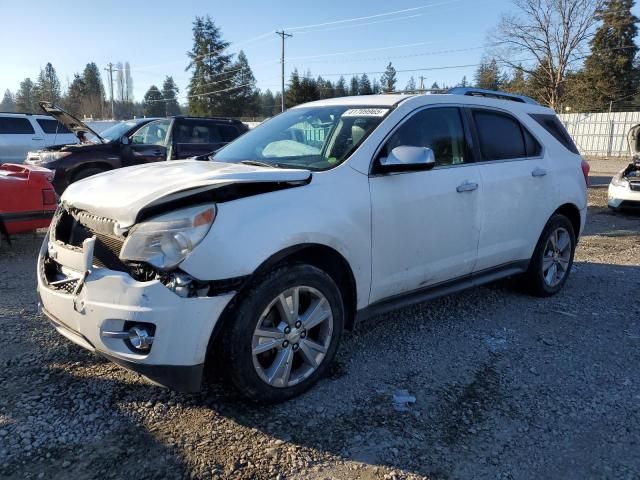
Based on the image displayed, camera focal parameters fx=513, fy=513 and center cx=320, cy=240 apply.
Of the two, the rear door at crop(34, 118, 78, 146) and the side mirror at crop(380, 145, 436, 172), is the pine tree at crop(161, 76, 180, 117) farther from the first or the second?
the side mirror at crop(380, 145, 436, 172)

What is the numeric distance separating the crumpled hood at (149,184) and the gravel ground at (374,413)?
110 cm

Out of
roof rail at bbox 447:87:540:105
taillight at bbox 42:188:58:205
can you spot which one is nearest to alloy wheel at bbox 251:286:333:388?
roof rail at bbox 447:87:540:105

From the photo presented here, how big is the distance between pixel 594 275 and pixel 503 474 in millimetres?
4264

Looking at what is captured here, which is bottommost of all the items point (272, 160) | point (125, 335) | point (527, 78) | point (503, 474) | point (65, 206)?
point (503, 474)

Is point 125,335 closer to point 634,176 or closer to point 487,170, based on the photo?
point 487,170

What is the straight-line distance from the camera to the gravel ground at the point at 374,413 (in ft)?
8.18

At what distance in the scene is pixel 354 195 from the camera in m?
3.23

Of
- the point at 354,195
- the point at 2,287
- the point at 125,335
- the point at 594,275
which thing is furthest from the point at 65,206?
the point at 594,275

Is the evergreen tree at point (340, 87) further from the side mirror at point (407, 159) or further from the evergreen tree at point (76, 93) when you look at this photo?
the side mirror at point (407, 159)

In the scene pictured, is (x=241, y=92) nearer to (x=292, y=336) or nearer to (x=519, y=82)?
(x=519, y=82)

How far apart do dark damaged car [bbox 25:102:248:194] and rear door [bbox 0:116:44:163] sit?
11.7ft

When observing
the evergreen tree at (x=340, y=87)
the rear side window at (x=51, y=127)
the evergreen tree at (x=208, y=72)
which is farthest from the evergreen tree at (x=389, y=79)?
the rear side window at (x=51, y=127)

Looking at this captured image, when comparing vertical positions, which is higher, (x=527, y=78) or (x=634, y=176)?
(x=527, y=78)

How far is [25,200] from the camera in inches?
243
